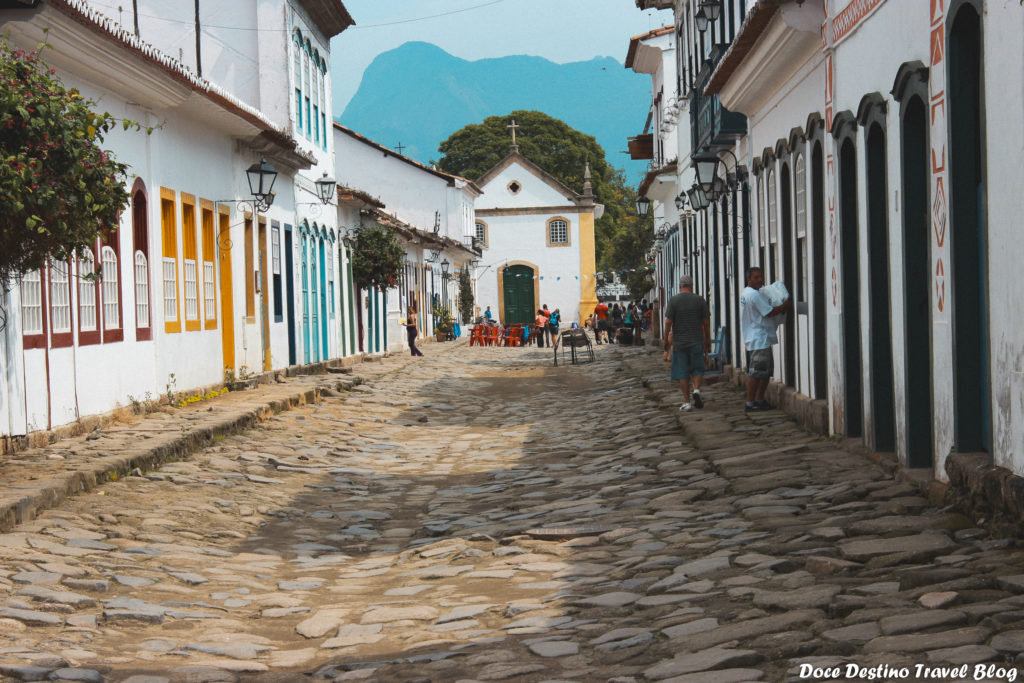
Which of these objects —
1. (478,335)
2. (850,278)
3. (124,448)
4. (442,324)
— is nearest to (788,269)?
(850,278)

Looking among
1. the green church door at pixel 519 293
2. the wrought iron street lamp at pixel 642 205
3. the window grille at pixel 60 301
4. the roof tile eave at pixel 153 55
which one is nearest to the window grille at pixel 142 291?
the roof tile eave at pixel 153 55

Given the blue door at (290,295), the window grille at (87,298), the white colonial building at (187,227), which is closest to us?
the white colonial building at (187,227)

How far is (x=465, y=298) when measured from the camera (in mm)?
54812

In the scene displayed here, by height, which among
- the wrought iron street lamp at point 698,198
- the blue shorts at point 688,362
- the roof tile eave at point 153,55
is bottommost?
the blue shorts at point 688,362

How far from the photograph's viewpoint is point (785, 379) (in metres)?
13.6

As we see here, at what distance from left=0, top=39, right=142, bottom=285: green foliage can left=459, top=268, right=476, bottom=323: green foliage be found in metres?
45.4

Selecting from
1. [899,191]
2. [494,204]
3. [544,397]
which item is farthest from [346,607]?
[494,204]

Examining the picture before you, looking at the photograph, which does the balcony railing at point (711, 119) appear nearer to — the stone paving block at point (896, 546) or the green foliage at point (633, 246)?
the stone paving block at point (896, 546)

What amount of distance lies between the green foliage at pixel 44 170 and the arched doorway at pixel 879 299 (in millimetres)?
5441

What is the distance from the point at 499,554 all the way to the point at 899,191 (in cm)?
354

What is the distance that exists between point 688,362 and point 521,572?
761 cm

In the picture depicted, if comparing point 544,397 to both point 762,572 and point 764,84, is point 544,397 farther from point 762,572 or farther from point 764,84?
point 762,572

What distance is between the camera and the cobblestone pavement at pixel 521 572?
16.2ft

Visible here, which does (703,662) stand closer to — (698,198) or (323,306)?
(698,198)
